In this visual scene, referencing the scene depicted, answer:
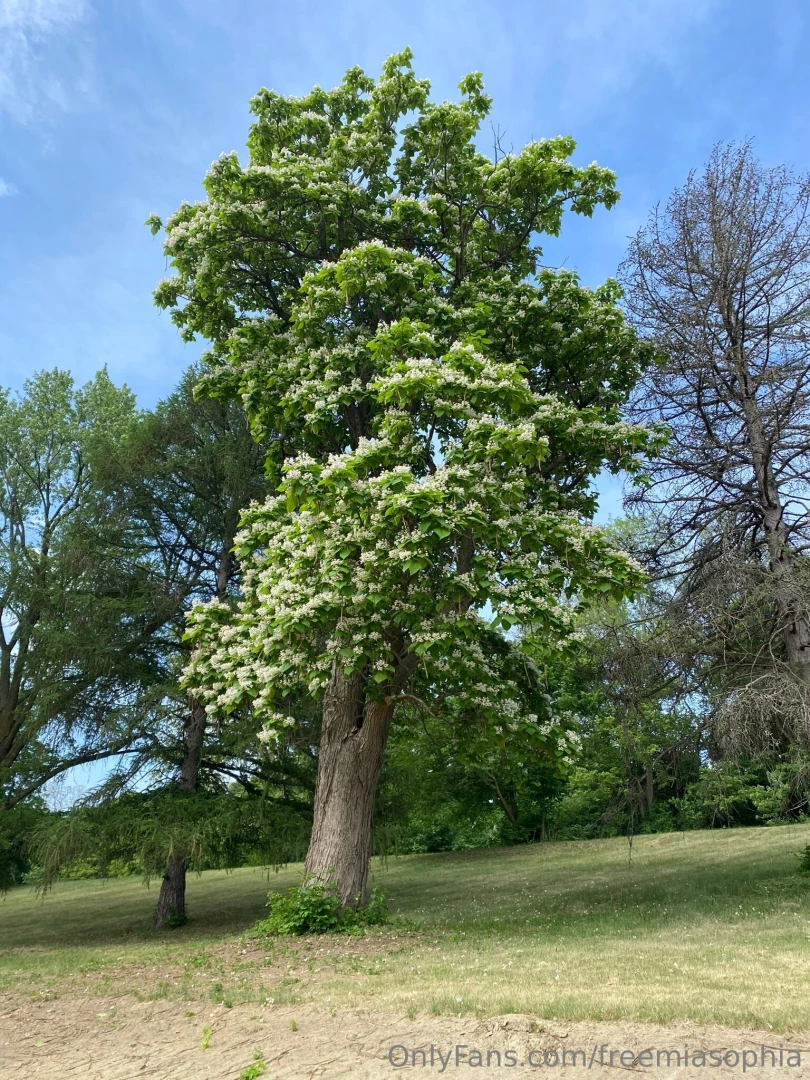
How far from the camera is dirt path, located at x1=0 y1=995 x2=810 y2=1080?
14.1 ft

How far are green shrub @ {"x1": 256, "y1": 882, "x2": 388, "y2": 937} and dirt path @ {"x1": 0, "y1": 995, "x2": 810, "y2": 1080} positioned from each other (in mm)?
3762

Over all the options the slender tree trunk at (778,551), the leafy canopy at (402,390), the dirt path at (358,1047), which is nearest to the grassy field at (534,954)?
the dirt path at (358,1047)

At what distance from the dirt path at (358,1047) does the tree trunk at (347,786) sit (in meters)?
4.40

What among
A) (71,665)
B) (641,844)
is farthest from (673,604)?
(641,844)

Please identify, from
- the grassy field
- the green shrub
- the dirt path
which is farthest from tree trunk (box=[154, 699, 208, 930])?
the dirt path

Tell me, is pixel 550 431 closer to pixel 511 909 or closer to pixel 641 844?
pixel 511 909

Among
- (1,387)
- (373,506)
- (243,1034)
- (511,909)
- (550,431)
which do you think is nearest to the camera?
(243,1034)

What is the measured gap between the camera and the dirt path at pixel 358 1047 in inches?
169

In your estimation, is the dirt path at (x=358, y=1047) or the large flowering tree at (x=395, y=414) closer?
the dirt path at (x=358, y=1047)

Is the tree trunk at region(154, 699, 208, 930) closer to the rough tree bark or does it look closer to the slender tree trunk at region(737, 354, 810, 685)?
the rough tree bark

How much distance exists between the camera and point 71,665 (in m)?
16.0

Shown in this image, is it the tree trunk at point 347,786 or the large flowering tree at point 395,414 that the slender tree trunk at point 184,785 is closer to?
the large flowering tree at point 395,414

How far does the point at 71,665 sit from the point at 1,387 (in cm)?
1134

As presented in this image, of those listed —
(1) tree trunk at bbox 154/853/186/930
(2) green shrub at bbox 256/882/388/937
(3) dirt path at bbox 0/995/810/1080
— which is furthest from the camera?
(1) tree trunk at bbox 154/853/186/930
